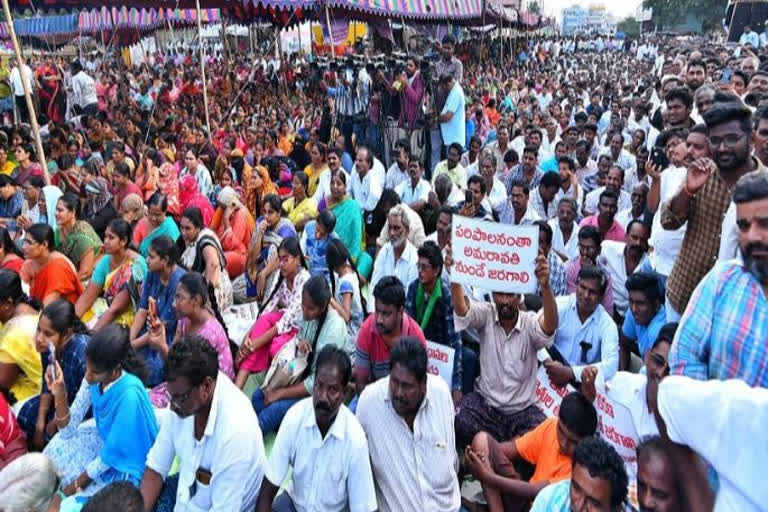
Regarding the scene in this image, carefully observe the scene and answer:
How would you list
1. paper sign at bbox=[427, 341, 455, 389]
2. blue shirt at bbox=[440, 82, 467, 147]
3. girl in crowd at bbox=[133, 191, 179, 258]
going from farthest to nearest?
1. blue shirt at bbox=[440, 82, 467, 147]
2. girl in crowd at bbox=[133, 191, 179, 258]
3. paper sign at bbox=[427, 341, 455, 389]

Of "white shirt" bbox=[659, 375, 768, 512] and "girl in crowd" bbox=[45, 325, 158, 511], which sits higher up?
"white shirt" bbox=[659, 375, 768, 512]

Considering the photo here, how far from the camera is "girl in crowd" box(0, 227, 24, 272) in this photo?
4422 millimetres

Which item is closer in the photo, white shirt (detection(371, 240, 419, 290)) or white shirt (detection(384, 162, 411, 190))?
white shirt (detection(371, 240, 419, 290))

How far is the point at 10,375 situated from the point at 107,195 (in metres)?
3.41

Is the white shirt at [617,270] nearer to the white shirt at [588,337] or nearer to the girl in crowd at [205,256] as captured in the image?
the white shirt at [588,337]

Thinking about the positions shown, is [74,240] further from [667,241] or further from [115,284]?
[667,241]

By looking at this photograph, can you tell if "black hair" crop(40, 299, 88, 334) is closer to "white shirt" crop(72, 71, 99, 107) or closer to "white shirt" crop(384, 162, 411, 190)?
"white shirt" crop(384, 162, 411, 190)

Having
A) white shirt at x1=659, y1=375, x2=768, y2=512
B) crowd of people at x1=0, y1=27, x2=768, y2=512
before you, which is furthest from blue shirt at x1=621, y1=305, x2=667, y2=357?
white shirt at x1=659, y1=375, x2=768, y2=512

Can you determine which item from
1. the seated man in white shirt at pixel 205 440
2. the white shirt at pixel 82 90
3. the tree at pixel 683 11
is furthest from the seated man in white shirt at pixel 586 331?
the tree at pixel 683 11

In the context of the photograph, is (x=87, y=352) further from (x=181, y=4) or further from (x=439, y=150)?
(x=181, y=4)

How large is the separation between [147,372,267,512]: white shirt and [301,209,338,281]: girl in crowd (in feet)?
6.86

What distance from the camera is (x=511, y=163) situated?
7.26 meters

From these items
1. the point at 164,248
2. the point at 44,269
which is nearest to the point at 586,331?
the point at 164,248

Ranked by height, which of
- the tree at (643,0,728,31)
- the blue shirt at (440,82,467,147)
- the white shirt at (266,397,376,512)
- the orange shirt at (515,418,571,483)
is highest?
the tree at (643,0,728,31)
